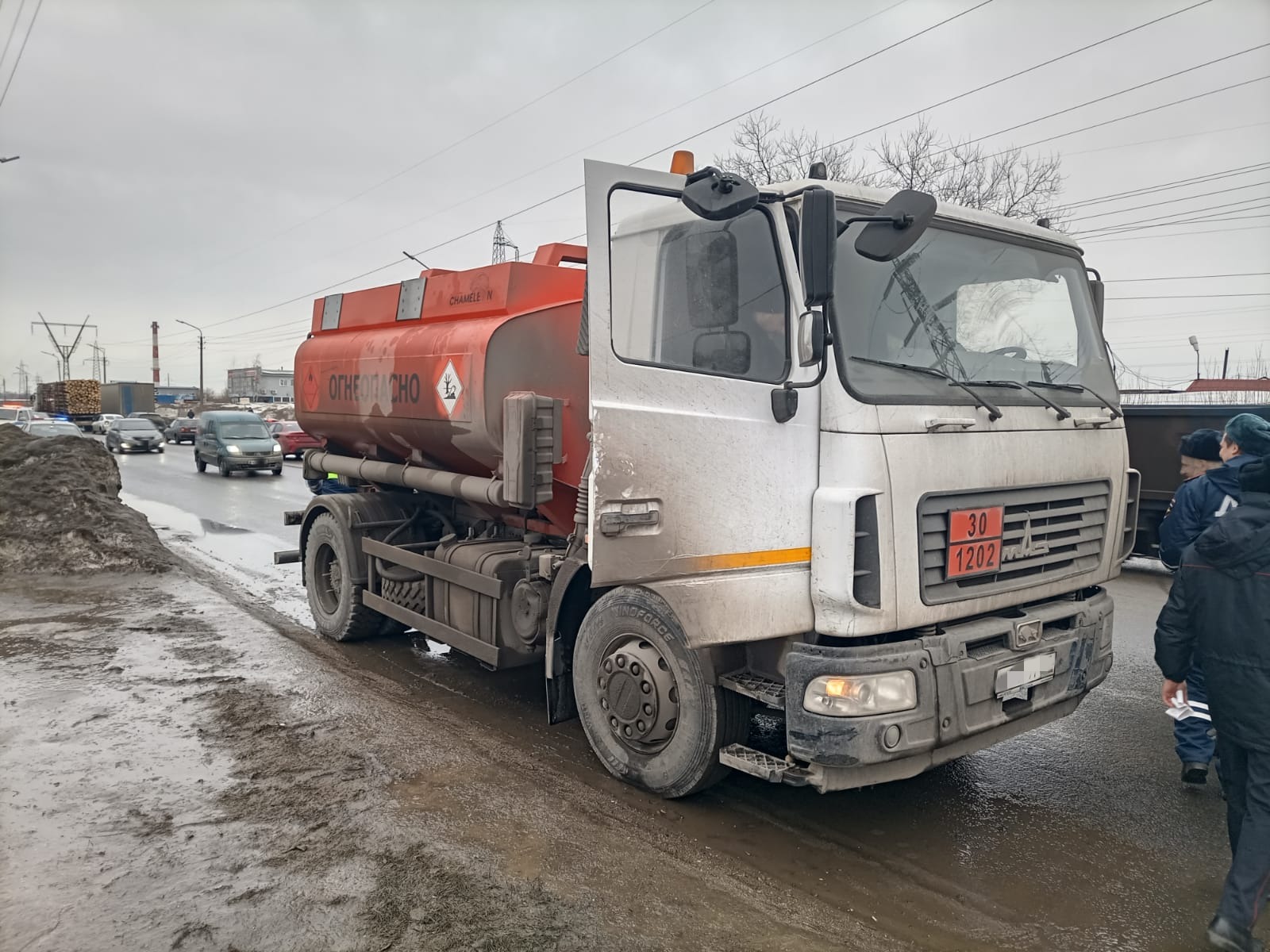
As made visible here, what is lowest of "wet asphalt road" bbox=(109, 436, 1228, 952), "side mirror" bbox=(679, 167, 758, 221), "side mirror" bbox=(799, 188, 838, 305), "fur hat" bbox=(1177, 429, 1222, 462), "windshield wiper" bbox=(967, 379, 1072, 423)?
"wet asphalt road" bbox=(109, 436, 1228, 952)

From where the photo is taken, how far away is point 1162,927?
3201 mm

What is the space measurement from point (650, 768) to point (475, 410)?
2249mm

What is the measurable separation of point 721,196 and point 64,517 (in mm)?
9858

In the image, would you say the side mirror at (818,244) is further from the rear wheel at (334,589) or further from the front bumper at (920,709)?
the rear wheel at (334,589)

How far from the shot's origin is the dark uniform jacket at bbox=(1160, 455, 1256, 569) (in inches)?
177

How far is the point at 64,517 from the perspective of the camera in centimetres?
1020

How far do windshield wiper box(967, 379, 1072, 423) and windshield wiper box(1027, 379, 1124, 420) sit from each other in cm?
8

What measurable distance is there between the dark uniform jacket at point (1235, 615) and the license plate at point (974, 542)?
0.68 meters

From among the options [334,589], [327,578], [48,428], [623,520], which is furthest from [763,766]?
[48,428]

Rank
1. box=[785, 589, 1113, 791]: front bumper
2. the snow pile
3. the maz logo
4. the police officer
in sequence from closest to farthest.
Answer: box=[785, 589, 1113, 791]: front bumper < the maz logo < the police officer < the snow pile

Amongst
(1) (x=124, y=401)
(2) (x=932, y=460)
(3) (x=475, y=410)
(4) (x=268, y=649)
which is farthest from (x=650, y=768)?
(1) (x=124, y=401)

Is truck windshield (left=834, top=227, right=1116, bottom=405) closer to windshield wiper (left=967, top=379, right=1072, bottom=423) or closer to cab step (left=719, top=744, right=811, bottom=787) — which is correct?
windshield wiper (left=967, top=379, right=1072, bottom=423)

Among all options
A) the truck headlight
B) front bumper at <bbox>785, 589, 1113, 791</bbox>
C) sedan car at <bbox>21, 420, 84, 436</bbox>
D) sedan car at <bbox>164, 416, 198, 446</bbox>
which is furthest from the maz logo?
sedan car at <bbox>164, 416, 198, 446</bbox>

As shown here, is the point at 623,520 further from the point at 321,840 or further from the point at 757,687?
the point at 321,840
